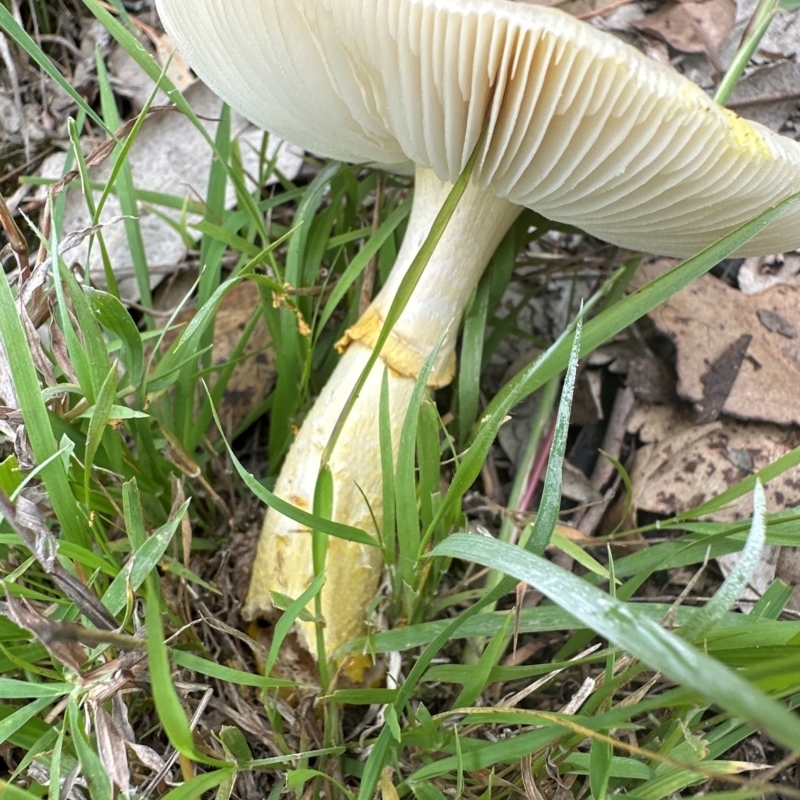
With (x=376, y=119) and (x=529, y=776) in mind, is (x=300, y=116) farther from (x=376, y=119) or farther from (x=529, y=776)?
(x=529, y=776)

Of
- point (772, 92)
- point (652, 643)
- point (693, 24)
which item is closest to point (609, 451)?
point (652, 643)

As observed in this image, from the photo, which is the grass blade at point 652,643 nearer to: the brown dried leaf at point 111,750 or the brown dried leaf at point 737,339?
the brown dried leaf at point 111,750

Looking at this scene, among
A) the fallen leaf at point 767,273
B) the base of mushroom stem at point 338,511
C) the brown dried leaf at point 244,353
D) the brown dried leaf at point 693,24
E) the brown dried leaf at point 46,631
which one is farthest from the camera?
the brown dried leaf at point 693,24

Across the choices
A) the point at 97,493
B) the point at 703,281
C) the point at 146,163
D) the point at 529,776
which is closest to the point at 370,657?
the point at 529,776

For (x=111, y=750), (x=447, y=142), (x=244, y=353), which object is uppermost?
(x=447, y=142)

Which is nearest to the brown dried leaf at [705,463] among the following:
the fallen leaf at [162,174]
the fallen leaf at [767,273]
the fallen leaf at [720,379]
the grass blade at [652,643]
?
the fallen leaf at [720,379]

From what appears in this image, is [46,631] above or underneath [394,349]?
underneath

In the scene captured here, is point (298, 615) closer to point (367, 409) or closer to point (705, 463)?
point (367, 409)
